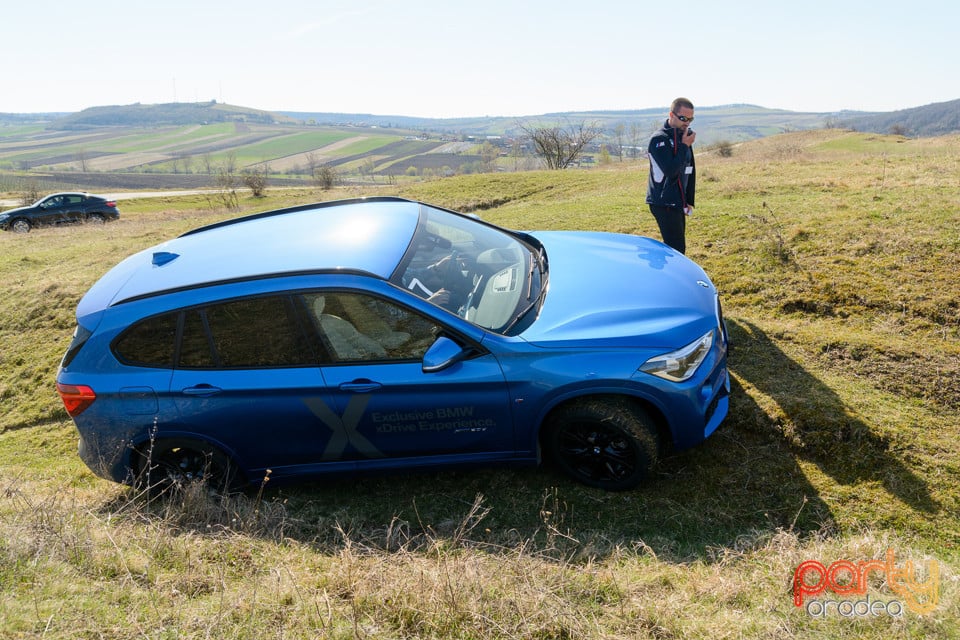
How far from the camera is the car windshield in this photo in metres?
3.87

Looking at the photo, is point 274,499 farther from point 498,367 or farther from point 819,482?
point 819,482

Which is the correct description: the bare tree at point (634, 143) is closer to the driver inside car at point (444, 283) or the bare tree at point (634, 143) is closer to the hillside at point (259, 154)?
the hillside at point (259, 154)

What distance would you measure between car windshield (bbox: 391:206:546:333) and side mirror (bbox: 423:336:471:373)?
27cm

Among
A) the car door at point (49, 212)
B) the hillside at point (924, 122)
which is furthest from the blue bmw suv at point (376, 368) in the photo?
the hillside at point (924, 122)

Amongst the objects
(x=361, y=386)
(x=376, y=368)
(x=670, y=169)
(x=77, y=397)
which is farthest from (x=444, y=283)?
(x=670, y=169)

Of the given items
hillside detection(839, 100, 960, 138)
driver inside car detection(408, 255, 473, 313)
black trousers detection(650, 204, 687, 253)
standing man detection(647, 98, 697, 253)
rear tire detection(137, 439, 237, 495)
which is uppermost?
hillside detection(839, 100, 960, 138)

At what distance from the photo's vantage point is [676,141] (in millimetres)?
6051

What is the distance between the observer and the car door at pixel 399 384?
3.65m

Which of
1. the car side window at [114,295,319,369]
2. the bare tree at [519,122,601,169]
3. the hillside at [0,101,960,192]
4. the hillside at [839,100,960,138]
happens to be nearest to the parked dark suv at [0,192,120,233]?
the car side window at [114,295,319,369]

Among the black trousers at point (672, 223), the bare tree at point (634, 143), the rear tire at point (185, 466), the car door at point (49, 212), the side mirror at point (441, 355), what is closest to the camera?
the side mirror at point (441, 355)

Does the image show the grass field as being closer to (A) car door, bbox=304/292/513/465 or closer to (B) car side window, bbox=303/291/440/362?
(A) car door, bbox=304/292/513/465

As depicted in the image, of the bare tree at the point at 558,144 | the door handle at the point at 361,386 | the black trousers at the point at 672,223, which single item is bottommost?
the door handle at the point at 361,386

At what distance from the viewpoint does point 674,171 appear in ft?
19.8

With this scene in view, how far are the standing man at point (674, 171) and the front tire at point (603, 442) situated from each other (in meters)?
3.26
